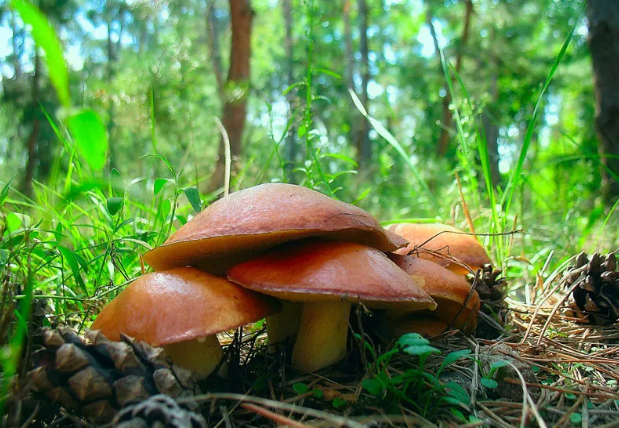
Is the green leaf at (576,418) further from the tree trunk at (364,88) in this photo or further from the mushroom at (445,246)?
the tree trunk at (364,88)

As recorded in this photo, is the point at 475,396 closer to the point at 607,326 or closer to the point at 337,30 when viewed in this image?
the point at 607,326

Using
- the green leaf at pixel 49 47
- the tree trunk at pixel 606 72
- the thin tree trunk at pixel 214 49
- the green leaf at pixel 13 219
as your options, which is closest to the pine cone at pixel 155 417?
the green leaf at pixel 49 47

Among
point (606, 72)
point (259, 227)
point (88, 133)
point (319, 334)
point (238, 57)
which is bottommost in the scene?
point (319, 334)

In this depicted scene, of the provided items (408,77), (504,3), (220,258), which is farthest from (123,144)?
(220,258)

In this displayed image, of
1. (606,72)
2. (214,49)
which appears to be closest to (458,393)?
(606,72)

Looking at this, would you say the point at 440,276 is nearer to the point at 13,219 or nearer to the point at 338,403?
the point at 338,403

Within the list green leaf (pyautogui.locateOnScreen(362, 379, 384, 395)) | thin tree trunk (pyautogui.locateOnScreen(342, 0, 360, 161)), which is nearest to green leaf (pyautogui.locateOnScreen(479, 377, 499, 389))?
green leaf (pyautogui.locateOnScreen(362, 379, 384, 395))
